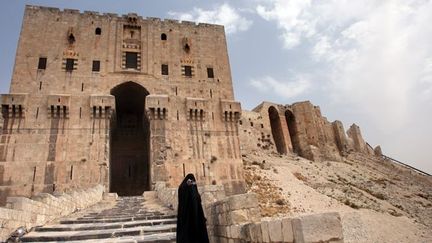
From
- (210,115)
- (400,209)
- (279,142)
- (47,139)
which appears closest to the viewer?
(47,139)

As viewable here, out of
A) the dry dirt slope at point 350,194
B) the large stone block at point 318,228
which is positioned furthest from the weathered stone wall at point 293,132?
the large stone block at point 318,228

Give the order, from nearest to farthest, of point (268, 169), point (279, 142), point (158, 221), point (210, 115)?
point (158, 221)
point (210, 115)
point (268, 169)
point (279, 142)

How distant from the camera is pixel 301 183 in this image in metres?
21.6

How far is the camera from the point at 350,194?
71.9ft

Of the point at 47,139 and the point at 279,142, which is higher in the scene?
the point at 279,142

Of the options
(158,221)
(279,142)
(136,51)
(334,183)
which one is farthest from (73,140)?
(279,142)

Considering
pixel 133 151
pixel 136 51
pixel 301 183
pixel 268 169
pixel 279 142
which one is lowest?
pixel 301 183

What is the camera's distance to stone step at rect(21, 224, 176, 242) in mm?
5973

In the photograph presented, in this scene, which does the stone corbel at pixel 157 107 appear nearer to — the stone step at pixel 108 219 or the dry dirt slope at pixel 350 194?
the dry dirt slope at pixel 350 194

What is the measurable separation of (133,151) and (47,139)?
6.46 meters

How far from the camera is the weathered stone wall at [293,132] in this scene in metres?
30.4

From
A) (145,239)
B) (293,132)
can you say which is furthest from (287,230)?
(293,132)

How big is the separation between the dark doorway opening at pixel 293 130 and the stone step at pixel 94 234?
27.3 metres

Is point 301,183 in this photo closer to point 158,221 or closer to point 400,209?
point 400,209
